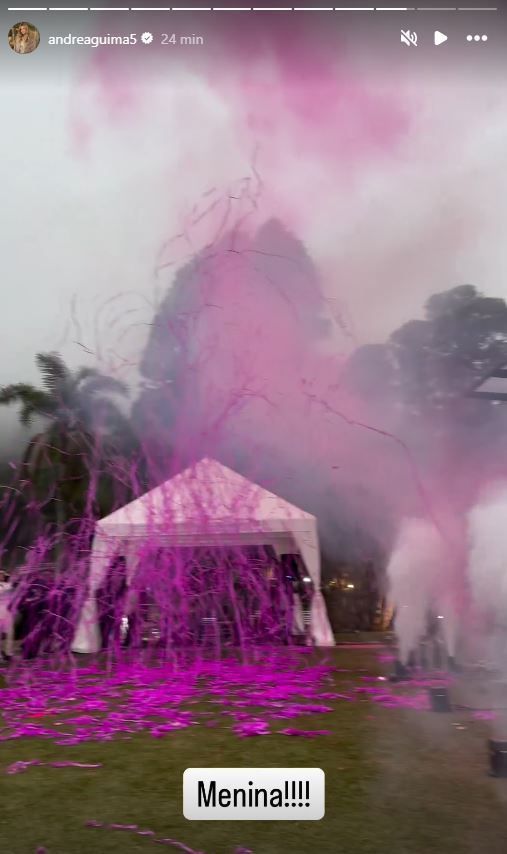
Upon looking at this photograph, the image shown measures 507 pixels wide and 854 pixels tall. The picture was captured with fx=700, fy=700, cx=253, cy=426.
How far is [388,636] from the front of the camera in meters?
1.16

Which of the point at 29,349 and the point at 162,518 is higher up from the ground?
the point at 29,349

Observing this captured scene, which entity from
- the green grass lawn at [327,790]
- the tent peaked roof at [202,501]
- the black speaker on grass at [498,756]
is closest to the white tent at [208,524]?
the tent peaked roof at [202,501]

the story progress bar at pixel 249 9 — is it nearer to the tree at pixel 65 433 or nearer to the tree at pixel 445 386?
the tree at pixel 445 386

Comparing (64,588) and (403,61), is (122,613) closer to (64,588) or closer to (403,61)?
(64,588)

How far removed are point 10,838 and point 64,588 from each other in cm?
39

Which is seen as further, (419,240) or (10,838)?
(419,240)

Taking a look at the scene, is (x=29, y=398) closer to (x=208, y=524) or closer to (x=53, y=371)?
(x=53, y=371)

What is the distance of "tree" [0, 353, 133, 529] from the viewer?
117cm

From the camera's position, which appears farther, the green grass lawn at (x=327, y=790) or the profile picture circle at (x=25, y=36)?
the profile picture circle at (x=25, y=36)

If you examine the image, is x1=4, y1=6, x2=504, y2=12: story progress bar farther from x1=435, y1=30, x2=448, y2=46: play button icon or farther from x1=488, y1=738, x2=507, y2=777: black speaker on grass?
x1=488, y1=738, x2=507, y2=777: black speaker on grass

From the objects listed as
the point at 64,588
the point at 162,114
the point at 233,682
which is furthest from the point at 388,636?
the point at 162,114

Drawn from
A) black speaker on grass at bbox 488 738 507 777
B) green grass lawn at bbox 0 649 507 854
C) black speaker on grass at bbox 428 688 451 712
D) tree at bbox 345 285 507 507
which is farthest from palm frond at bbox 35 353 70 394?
black speaker on grass at bbox 488 738 507 777

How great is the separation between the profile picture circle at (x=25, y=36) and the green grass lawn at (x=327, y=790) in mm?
1156

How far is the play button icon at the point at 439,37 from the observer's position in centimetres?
119
